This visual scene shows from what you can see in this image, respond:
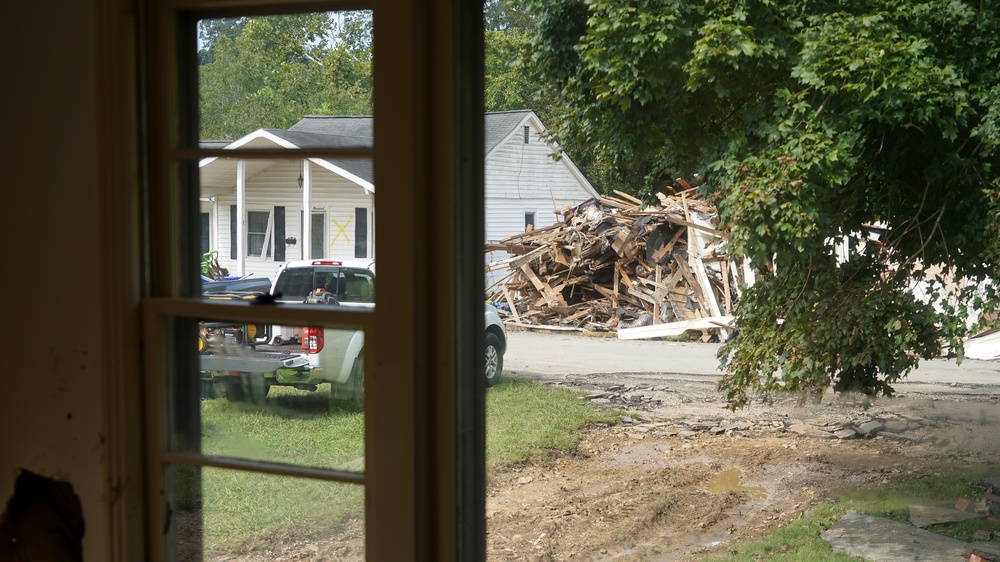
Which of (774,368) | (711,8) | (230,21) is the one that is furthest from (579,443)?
(230,21)

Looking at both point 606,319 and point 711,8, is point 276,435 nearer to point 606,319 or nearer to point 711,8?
point 711,8

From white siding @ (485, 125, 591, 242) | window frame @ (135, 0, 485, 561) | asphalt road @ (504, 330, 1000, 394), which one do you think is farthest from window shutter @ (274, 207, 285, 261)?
asphalt road @ (504, 330, 1000, 394)

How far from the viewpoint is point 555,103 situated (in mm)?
2141

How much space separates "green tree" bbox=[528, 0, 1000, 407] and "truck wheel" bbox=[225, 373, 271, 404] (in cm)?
101

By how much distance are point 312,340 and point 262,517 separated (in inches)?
11.0

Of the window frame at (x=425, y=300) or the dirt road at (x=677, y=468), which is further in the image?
the dirt road at (x=677, y=468)

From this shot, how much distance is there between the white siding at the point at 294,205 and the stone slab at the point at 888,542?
6.98 ft

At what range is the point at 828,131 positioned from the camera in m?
2.07

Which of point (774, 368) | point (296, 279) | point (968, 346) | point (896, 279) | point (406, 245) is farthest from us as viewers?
point (774, 368)

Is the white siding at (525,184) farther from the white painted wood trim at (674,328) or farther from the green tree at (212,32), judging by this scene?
the white painted wood trim at (674,328)

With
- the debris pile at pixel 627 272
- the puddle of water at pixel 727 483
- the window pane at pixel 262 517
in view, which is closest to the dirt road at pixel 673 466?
the puddle of water at pixel 727 483

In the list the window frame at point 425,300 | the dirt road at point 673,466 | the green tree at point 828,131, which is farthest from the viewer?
the dirt road at point 673,466

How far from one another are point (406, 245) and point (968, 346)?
5.37ft

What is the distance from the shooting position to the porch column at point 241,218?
1.04 metres
